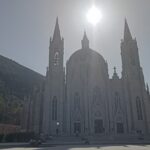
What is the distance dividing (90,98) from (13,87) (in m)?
36.3

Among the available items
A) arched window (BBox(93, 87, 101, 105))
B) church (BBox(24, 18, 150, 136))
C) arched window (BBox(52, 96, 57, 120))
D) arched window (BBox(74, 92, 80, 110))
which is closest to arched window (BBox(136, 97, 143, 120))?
church (BBox(24, 18, 150, 136))

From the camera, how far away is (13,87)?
215ft

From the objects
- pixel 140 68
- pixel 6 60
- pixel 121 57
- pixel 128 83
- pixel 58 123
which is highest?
pixel 6 60

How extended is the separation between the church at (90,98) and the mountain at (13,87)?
8.80m

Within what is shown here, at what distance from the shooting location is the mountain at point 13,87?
50875 millimetres

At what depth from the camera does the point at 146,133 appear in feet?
112

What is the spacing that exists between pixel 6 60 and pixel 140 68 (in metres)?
52.9

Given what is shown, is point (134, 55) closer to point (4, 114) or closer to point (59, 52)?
point (59, 52)

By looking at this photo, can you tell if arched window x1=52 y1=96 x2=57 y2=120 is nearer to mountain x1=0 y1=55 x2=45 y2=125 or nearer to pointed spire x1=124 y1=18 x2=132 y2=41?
mountain x1=0 y1=55 x2=45 y2=125

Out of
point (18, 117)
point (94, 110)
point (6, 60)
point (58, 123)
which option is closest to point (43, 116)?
point (58, 123)

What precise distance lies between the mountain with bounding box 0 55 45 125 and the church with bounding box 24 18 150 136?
28.9 feet

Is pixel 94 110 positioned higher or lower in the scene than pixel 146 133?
higher

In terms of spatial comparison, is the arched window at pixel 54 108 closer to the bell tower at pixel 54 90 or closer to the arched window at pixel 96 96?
the bell tower at pixel 54 90

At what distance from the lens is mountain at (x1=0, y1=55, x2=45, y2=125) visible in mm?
50875
